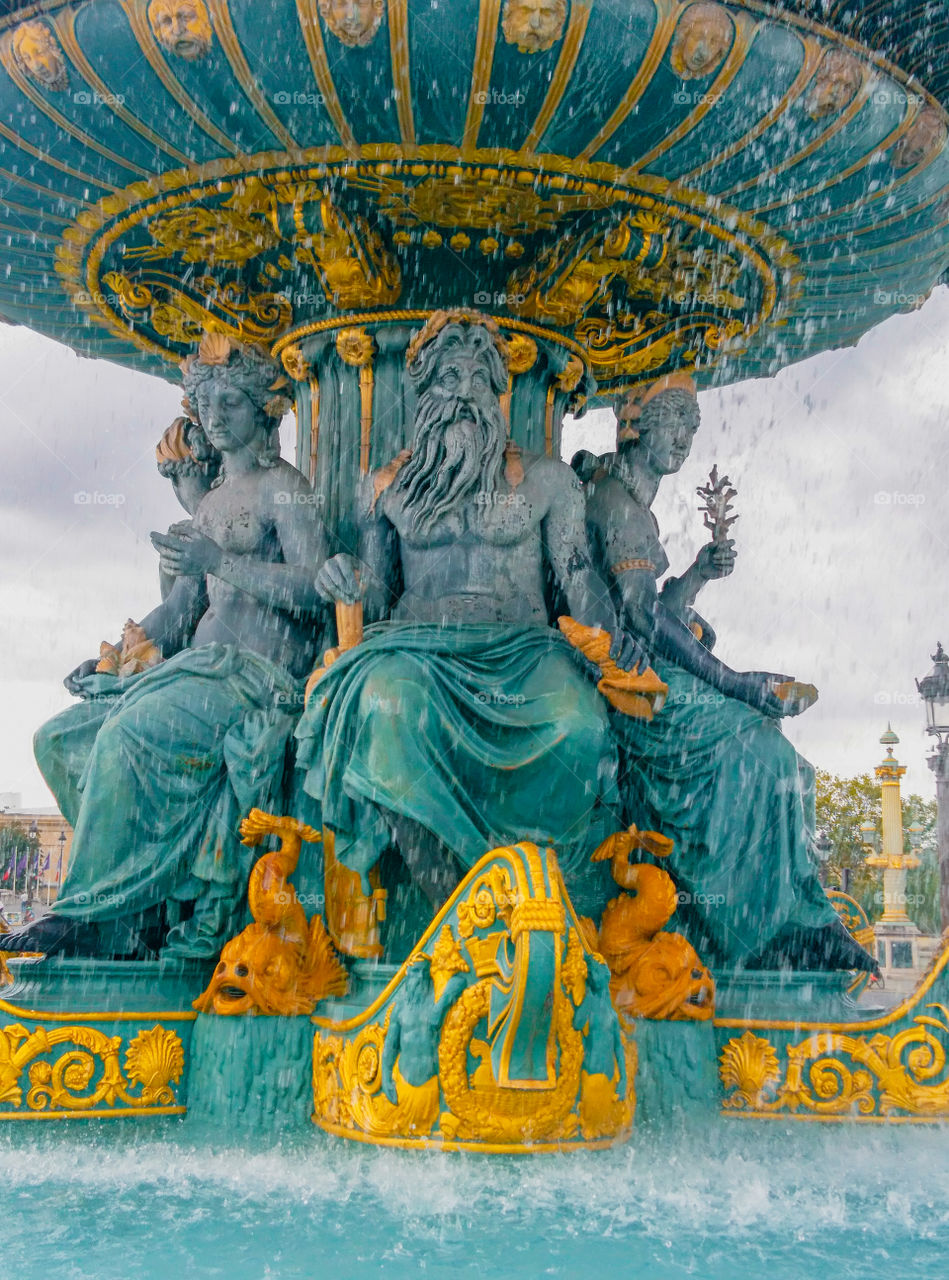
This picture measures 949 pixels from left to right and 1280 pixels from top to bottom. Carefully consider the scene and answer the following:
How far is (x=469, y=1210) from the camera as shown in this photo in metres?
3.97

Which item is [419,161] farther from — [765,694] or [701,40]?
[765,694]

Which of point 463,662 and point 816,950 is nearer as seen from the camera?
point 463,662

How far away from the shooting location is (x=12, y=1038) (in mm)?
5145

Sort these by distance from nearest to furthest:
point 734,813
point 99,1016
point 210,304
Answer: point 99,1016
point 734,813
point 210,304

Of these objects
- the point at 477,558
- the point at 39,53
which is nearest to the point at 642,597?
the point at 477,558

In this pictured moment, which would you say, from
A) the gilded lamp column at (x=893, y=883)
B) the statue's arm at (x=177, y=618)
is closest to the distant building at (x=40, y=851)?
the gilded lamp column at (x=893, y=883)

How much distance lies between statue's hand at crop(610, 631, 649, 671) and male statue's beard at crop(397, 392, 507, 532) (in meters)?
0.86

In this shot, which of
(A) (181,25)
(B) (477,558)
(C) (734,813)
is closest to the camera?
(A) (181,25)

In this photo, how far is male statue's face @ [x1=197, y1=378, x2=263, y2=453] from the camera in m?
6.15

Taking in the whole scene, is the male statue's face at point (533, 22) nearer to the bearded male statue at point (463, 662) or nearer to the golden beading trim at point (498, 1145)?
the bearded male statue at point (463, 662)

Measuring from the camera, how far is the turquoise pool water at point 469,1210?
354 centimetres

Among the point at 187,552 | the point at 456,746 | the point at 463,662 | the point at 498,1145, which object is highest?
the point at 187,552

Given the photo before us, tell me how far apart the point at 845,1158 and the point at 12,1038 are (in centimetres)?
305

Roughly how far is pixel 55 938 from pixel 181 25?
3439 millimetres
